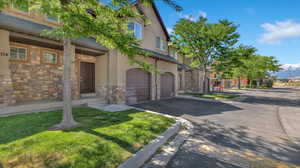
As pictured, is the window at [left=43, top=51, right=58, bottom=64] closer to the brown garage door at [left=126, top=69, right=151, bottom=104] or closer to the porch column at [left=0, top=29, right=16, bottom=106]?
the porch column at [left=0, top=29, right=16, bottom=106]

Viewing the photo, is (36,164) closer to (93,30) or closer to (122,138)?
(122,138)

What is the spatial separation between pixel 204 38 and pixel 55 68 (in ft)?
45.7

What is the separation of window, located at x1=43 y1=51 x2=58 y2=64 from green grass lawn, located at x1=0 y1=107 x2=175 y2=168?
4.24 m

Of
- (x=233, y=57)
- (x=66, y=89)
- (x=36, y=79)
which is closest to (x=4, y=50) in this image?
(x=36, y=79)

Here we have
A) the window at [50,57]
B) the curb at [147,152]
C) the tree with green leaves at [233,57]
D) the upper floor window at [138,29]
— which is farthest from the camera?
the tree with green leaves at [233,57]

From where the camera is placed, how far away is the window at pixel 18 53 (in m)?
7.27

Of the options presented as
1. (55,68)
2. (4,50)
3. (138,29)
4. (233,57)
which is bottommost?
(55,68)

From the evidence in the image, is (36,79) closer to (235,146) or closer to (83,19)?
(83,19)

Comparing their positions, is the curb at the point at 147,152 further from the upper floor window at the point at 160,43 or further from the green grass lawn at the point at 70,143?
the upper floor window at the point at 160,43

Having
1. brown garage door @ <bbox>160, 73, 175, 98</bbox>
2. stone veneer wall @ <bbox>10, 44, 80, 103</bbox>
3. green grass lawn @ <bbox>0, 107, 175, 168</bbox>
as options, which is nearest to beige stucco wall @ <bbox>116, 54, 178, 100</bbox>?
brown garage door @ <bbox>160, 73, 175, 98</bbox>

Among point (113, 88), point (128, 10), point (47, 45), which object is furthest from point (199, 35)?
point (47, 45)

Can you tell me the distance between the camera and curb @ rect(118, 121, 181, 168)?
10.2 feet

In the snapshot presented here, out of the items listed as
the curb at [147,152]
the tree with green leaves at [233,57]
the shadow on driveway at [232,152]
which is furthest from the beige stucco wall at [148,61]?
the tree with green leaves at [233,57]

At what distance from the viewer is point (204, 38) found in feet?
49.8
